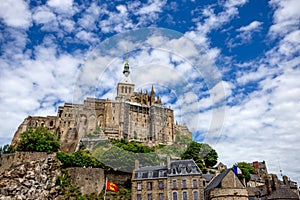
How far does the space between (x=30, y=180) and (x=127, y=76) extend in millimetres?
70227

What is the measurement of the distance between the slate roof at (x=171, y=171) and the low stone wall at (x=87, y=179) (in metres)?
5.39

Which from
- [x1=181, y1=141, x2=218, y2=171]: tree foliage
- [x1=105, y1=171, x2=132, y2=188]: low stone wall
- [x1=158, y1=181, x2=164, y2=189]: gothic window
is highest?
[x1=181, y1=141, x2=218, y2=171]: tree foliage

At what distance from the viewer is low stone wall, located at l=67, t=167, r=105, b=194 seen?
35.2 meters

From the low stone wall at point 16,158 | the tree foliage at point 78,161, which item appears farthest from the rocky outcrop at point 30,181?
the tree foliage at point 78,161

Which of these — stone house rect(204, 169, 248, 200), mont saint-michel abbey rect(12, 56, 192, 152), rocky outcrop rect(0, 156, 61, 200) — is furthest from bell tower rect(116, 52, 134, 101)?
stone house rect(204, 169, 248, 200)

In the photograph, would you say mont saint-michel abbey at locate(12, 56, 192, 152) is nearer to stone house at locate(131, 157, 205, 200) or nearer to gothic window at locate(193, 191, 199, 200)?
stone house at locate(131, 157, 205, 200)

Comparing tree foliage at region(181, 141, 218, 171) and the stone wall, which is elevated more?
tree foliage at region(181, 141, 218, 171)

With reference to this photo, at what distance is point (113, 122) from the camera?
76188mm

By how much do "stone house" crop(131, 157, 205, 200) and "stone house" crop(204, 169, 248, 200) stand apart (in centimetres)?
192

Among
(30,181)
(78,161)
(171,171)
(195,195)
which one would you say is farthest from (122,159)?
(195,195)

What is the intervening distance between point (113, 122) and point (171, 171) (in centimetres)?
4527

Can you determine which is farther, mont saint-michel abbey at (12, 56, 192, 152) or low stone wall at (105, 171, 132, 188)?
mont saint-michel abbey at (12, 56, 192, 152)

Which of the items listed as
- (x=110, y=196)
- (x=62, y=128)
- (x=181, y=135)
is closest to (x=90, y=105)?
(x=62, y=128)

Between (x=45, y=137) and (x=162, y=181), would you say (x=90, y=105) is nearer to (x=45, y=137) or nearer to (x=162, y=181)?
(x=45, y=137)
